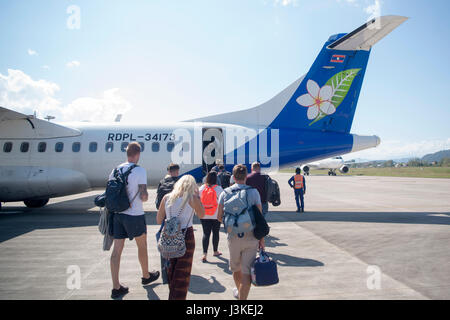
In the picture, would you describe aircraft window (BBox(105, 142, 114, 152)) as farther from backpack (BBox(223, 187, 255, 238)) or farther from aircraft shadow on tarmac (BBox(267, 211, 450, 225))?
backpack (BBox(223, 187, 255, 238))

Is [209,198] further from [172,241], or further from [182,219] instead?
[172,241]

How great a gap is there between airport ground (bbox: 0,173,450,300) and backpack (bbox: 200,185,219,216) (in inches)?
39.7

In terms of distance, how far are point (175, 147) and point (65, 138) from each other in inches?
178

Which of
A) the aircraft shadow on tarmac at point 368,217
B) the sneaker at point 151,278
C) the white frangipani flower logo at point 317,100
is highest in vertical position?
the white frangipani flower logo at point 317,100

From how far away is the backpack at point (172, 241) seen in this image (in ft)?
9.54

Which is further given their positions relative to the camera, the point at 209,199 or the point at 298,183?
the point at 298,183

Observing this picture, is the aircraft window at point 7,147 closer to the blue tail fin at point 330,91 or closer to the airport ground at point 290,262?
the airport ground at point 290,262

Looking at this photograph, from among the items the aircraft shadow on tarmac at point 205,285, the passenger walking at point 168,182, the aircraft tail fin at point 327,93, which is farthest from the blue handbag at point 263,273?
the aircraft tail fin at point 327,93

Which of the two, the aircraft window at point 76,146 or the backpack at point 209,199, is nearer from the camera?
the backpack at point 209,199

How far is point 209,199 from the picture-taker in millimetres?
4750

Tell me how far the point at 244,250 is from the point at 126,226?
174cm

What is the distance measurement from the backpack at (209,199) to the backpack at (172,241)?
1.74 metres

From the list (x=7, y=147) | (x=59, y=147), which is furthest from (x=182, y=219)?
(x=7, y=147)

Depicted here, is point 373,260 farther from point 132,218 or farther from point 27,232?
point 27,232
